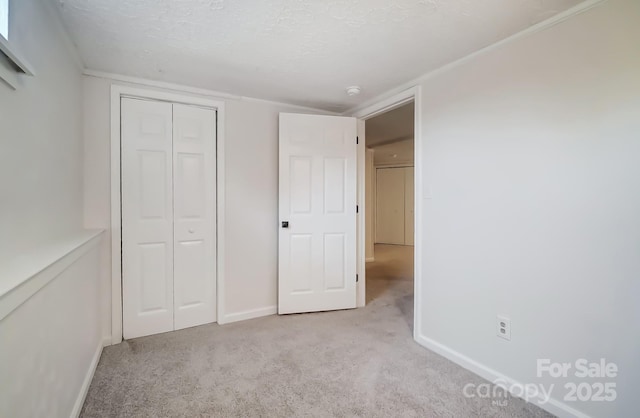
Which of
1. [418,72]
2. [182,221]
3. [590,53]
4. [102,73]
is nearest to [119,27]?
[102,73]

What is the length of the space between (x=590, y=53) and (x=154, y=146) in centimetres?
290

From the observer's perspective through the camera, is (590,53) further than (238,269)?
No

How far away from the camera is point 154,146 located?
2434mm

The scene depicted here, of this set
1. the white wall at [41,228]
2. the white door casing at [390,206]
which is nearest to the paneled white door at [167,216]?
the white wall at [41,228]

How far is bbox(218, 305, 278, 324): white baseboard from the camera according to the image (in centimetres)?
272

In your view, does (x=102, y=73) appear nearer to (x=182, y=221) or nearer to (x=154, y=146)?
(x=154, y=146)

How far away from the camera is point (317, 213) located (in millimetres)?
2955

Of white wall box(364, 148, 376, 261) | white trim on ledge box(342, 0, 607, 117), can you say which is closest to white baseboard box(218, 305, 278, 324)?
white trim on ledge box(342, 0, 607, 117)

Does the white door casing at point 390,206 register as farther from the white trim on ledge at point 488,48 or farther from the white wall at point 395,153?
the white trim on ledge at point 488,48

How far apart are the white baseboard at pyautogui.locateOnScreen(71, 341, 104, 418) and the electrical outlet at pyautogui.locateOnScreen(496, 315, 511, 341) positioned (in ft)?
7.79

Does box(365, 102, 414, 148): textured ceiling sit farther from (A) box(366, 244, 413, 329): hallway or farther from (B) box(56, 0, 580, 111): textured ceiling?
(A) box(366, 244, 413, 329): hallway

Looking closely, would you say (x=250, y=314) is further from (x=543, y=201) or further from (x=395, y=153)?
(x=395, y=153)

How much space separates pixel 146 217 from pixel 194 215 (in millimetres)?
371

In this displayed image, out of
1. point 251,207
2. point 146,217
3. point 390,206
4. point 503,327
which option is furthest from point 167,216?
point 390,206
